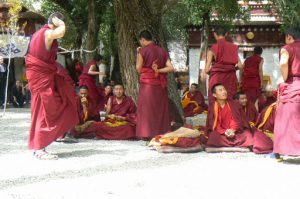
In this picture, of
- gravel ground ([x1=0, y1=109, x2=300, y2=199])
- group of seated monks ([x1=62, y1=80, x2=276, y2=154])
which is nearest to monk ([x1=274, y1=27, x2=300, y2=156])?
gravel ground ([x1=0, y1=109, x2=300, y2=199])

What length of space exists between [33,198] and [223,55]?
4.07 meters

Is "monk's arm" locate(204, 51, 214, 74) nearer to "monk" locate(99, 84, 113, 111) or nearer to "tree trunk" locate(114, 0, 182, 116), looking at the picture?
"tree trunk" locate(114, 0, 182, 116)

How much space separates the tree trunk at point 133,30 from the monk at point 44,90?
2922 mm

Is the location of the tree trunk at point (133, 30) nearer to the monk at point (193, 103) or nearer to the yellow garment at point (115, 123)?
the yellow garment at point (115, 123)

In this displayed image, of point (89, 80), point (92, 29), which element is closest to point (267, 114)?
point (89, 80)

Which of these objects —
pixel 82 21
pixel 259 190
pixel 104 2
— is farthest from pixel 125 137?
pixel 82 21

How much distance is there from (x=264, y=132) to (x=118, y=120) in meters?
2.30

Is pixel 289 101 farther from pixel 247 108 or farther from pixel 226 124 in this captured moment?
pixel 247 108

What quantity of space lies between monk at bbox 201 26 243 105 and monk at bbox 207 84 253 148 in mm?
633

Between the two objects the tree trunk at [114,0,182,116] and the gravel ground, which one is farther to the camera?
the tree trunk at [114,0,182,116]

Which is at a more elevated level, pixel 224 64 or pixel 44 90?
pixel 224 64

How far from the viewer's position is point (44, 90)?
6.04 meters

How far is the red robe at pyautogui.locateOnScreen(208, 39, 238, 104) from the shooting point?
741 cm

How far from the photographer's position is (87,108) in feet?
28.2
